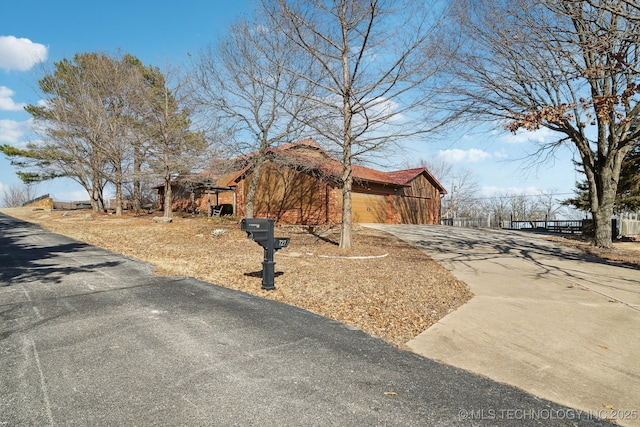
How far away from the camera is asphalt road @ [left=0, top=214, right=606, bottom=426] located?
8.22 ft

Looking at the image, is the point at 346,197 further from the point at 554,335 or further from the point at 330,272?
the point at 554,335

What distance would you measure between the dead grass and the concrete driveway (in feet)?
1.53

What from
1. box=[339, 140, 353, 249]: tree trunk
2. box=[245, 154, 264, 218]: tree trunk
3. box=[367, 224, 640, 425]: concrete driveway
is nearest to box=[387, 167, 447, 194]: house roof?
box=[245, 154, 264, 218]: tree trunk

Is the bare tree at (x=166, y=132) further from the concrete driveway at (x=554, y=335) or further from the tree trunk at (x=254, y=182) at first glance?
the concrete driveway at (x=554, y=335)

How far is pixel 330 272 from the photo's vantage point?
7.66 metres

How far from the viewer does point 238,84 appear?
43.4 ft

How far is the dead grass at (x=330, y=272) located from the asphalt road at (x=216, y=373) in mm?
716

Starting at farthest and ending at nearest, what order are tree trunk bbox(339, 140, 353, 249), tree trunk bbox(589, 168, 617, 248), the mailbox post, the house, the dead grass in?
the house
tree trunk bbox(589, 168, 617, 248)
tree trunk bbox(339, 140, 353, 249)
the mailbox post
the dead grass

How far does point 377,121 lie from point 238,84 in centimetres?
606

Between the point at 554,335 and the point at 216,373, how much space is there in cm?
405

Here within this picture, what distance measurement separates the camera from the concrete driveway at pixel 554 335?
3123mm

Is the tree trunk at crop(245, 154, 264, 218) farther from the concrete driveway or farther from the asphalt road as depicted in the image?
the asphalt road

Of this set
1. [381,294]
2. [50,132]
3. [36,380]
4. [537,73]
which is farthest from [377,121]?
[50,132]

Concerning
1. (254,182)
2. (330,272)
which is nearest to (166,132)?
(254,182)
